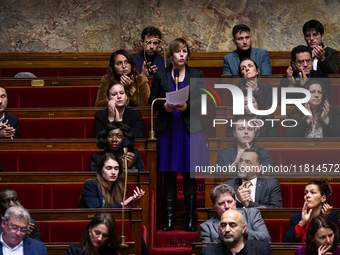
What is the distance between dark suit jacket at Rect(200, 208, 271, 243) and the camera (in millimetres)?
2246

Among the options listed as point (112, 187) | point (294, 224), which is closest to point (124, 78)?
point (112, 187)

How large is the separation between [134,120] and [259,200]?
749 millimetres

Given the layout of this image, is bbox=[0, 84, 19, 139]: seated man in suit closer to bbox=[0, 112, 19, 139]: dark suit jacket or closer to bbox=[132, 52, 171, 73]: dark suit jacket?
bbox=[0, 112, 19, 139]: dark suit jacket

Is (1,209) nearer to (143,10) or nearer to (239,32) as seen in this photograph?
(239,32)

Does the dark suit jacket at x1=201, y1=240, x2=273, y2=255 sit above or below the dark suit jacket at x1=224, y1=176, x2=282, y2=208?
below

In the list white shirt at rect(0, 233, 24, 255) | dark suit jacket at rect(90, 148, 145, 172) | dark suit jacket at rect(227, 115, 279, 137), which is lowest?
white shirt at rect(0, 233, 24, 255)

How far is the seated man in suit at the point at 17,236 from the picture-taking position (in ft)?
6.69

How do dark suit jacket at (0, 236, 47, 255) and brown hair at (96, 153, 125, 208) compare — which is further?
brown hair at (96, 153, 125, 208)

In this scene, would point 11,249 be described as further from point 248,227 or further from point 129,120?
point 129,120

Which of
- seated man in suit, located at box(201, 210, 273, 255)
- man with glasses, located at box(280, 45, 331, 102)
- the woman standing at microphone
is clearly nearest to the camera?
seated man in suit, located at box(201, 210, 273, 255)

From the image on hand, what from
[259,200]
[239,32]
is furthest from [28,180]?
[239,32]

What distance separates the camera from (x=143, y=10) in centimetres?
450

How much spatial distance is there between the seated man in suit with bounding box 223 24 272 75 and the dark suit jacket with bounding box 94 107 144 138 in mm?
764

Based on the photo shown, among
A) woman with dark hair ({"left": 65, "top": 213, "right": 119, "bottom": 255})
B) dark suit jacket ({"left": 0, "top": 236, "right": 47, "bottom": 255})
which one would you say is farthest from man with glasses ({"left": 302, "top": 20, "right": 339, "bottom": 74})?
dark suit jacket ({"left": 0, "top": 236, "right": 47, "bottom": 255})
